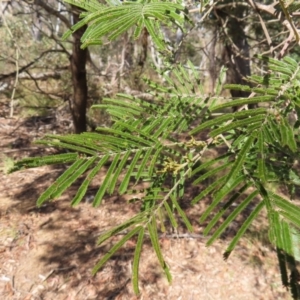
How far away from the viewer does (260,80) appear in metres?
0.93

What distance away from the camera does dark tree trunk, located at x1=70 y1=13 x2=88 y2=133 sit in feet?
14.1

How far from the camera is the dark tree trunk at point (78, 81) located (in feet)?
14.1

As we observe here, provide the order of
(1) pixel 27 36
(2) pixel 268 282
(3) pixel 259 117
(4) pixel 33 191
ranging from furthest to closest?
(1) pixel 27 36 < (4) pixel 33 191 < (2) pixel 268 282 < (3) pixel 259 117

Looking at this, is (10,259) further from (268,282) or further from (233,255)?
(268,282)

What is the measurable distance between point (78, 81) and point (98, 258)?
241 cm

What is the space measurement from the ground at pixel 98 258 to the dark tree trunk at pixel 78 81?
1120 mm

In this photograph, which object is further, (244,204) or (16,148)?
(16,148)

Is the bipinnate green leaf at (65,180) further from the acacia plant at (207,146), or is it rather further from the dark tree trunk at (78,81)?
the dark tree trunk at (78,81)

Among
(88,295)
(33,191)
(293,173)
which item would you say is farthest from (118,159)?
(33,191)

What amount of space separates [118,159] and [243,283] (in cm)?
277

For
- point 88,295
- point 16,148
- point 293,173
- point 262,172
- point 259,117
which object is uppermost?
point 259,117

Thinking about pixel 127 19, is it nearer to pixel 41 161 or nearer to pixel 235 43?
pixel 41 161

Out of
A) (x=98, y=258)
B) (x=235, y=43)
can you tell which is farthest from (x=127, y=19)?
(x=235, y=43)

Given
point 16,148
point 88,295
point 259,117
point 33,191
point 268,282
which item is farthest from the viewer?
point 16,148
